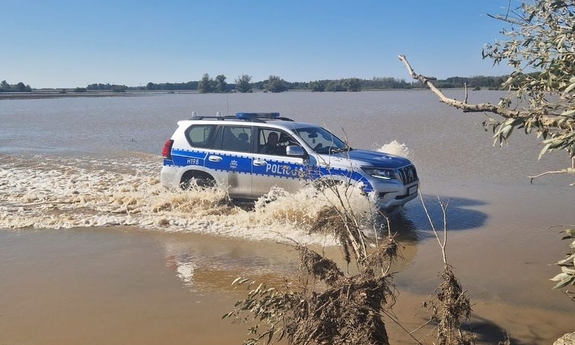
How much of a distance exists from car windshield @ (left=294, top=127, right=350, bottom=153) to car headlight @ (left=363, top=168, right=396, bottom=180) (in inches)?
32.1

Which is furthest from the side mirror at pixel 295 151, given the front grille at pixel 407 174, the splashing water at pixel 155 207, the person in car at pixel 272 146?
the front grille at pixel 407 174

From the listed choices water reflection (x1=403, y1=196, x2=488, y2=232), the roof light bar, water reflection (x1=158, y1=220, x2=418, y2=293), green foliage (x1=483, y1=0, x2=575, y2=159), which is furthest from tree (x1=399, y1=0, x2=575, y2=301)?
the roof light bar

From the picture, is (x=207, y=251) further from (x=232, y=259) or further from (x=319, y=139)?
(x=319, y=139)

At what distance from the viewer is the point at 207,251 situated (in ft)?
25.5

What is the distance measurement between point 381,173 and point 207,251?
2.97 m

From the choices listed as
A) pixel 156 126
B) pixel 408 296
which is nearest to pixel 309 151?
pixel 408 296

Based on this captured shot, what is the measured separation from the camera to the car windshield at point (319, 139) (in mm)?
9398

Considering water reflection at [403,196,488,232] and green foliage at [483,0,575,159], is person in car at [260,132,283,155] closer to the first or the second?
water reflection at [403,196,488,232]

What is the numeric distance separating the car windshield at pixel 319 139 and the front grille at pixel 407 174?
104cm

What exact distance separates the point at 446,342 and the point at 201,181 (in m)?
6.82

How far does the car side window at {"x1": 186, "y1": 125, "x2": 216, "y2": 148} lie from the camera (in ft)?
33.1

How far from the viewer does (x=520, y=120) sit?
320 centimetres

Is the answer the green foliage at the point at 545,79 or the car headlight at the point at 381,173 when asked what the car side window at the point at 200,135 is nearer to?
the car headlight at the point at 381,173

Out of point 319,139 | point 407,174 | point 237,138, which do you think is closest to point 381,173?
point 407,174
